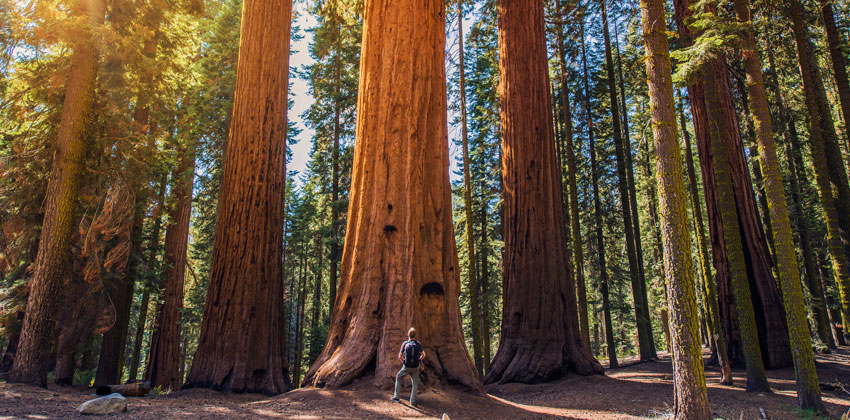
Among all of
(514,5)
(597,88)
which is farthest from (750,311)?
(597,88)

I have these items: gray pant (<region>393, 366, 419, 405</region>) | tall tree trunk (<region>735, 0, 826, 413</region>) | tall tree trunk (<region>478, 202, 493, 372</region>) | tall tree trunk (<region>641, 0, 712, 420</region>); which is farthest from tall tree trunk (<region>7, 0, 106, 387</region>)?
tall tree trunk (<region>735, 0, 826, 413</region>)

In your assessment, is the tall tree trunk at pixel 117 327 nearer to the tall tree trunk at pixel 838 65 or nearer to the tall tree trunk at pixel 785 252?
the tall tree trunk at pixel 785 252

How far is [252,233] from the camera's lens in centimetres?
873

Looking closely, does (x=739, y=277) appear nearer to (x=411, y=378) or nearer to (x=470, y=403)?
(x=470, y=403)

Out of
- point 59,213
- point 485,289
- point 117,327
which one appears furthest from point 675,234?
point 485,289

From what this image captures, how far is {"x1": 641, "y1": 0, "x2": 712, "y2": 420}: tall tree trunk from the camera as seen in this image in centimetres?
559

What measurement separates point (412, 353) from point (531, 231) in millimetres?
5675

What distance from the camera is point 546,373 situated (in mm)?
9289

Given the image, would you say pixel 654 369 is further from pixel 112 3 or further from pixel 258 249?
pixel 112 3

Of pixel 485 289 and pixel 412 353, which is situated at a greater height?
pixel 485 289

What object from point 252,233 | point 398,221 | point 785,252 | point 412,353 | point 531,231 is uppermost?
point 531,231

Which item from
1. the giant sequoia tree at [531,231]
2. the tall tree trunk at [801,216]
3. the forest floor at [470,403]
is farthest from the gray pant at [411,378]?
the tall tree trunk at [801,216]

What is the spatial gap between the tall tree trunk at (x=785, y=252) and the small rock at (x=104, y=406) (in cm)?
951

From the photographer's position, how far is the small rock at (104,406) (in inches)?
208
